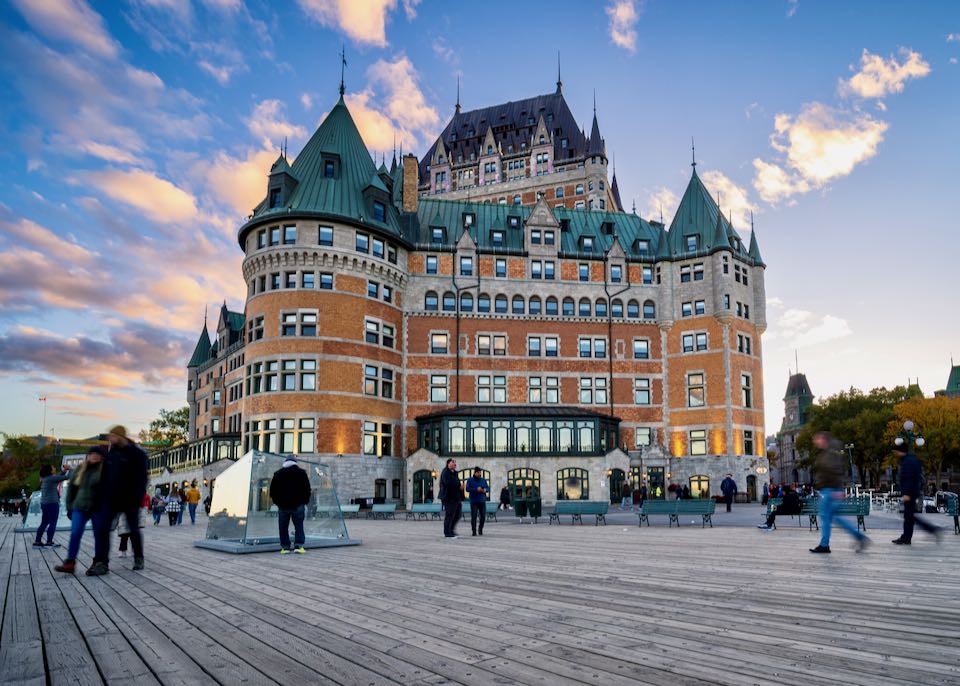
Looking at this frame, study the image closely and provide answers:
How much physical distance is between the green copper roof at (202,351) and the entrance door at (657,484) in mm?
49234

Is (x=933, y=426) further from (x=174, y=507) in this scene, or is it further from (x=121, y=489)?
(x=121, y=489)

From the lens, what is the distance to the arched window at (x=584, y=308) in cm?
5478

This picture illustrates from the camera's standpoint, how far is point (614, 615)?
21.4 feet

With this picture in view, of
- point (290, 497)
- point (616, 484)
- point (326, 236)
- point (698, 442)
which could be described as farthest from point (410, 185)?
point (290, 497)

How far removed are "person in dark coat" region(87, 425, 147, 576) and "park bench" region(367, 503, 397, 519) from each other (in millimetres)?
22336

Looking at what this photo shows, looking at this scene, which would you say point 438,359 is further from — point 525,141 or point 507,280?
point 525,141

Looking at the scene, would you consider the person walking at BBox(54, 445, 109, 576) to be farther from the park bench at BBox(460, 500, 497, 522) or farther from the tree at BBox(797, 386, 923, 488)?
the tree at BBox(797, 386, 923, 488)

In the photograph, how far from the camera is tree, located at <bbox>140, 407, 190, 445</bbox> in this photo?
102500 millimetres

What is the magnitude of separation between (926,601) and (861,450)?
85.1 meters

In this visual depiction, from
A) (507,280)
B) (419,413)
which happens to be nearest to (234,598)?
(419,413)

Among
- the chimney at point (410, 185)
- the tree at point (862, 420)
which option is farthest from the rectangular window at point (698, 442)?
the tree at point (862, 420)

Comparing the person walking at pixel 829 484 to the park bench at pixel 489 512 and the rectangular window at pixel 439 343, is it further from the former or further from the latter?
the rectangular window at pixel 439 343

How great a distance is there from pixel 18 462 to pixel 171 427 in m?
31.7

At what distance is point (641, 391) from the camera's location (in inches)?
2144
